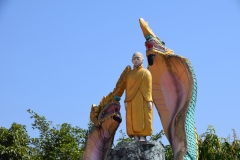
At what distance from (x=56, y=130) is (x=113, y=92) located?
17.2 ft

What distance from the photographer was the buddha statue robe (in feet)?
28.5

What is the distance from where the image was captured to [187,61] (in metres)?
9.19

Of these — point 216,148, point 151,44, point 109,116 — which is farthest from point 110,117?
point 216,148

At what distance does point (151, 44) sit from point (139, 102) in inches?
42.5

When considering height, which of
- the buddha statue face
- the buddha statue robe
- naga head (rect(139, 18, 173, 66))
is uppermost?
naga head (rect(139, 18, 173, 66))

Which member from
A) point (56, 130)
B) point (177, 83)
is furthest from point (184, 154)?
point (56, 130)

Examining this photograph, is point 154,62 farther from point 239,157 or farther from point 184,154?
point 239,157

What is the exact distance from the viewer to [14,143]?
1423cm

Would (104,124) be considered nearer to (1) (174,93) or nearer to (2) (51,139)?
(1) (174,93)

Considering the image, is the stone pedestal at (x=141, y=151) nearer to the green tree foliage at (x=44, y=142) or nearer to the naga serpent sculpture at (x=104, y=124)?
the naga serpent sculpture at (x=104, y=124)

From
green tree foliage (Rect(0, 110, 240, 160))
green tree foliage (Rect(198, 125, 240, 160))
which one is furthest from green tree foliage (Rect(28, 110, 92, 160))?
green tree foliage (Rect(198, 125, 240, 160))

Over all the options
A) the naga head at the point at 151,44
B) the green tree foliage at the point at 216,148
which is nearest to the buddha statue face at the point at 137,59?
the naga head at the point at 151,44

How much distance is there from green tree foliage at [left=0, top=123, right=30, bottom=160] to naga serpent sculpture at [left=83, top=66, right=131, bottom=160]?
179 inches

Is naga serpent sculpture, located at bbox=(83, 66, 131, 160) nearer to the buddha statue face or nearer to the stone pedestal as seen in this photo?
the buddha statue face
